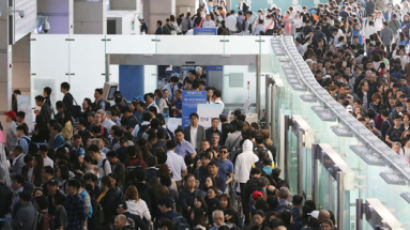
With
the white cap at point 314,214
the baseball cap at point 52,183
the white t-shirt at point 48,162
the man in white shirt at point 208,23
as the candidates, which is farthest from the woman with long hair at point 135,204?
the man in white shirt at point 208,23

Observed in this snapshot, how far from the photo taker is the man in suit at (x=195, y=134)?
1582 cm

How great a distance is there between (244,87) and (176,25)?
5120mm

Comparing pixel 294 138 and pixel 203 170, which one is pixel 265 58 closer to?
pixel 294 138

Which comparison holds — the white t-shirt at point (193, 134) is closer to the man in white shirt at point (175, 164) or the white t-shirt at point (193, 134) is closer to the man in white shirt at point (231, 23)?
the man in white shirt at point (175, 164)

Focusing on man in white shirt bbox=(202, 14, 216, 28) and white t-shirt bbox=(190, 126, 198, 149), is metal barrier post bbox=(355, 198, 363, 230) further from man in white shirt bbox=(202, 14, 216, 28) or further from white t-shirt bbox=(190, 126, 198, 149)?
man in white shirt bbox=(202, 14, 216, 28)

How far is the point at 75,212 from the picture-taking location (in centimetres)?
1128

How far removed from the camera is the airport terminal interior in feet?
36.4

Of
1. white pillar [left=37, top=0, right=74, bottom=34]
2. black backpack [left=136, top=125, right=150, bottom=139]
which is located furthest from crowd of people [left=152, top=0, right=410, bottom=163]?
black backpack [left=136, top=125, right=150, bottom=139]

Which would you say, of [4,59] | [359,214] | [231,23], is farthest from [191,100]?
[231,23]

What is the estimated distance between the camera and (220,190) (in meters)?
12.9

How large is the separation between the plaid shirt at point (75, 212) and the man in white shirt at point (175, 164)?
7.97 feet

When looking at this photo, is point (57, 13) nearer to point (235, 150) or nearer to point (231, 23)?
point (231, 23)

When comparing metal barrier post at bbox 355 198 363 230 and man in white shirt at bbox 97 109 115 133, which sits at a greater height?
man in white shirt at bbox 97 109 115 133

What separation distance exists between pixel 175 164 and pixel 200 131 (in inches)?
91.7
